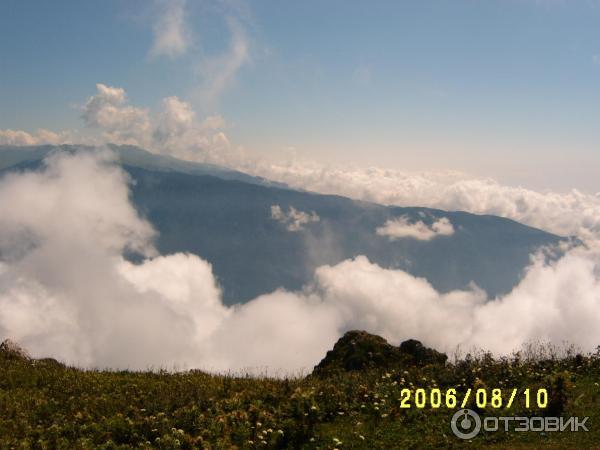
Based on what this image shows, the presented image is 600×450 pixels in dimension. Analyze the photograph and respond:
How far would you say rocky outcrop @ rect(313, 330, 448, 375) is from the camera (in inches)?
810

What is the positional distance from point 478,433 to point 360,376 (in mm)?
5928

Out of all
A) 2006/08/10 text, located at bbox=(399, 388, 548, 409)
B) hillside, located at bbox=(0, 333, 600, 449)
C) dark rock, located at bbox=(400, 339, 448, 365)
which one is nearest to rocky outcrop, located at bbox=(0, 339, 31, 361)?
hillside, located at bbox=(0, 333, 600, 449)

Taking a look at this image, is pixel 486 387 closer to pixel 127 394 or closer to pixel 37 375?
pixel 127 394

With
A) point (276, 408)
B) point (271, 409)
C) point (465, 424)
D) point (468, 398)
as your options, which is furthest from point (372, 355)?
point (465, 424)

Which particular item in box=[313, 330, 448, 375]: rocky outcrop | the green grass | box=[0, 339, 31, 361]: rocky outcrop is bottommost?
the green grass

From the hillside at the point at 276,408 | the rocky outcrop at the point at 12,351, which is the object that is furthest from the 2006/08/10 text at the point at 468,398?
the rocky outcrop at the point at 12,351

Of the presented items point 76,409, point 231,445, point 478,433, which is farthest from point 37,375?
point 478,433

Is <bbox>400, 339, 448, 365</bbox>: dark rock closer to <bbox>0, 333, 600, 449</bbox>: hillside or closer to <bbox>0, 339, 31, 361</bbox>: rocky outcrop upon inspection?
<bbox>0, 333, 600, 449</bbox>: hillside

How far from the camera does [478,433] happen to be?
1244 cm

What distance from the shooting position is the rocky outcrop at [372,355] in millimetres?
20562

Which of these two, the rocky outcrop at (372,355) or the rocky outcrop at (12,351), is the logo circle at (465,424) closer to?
the rocky outcrop at (372,355)

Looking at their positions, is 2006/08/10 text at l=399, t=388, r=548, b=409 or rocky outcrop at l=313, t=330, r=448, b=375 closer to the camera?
2006/08/10 text at l=399, t=388, r=548, b=409

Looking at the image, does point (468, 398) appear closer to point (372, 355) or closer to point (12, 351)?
point (372, 355)

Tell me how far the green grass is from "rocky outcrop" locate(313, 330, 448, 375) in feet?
5.69
